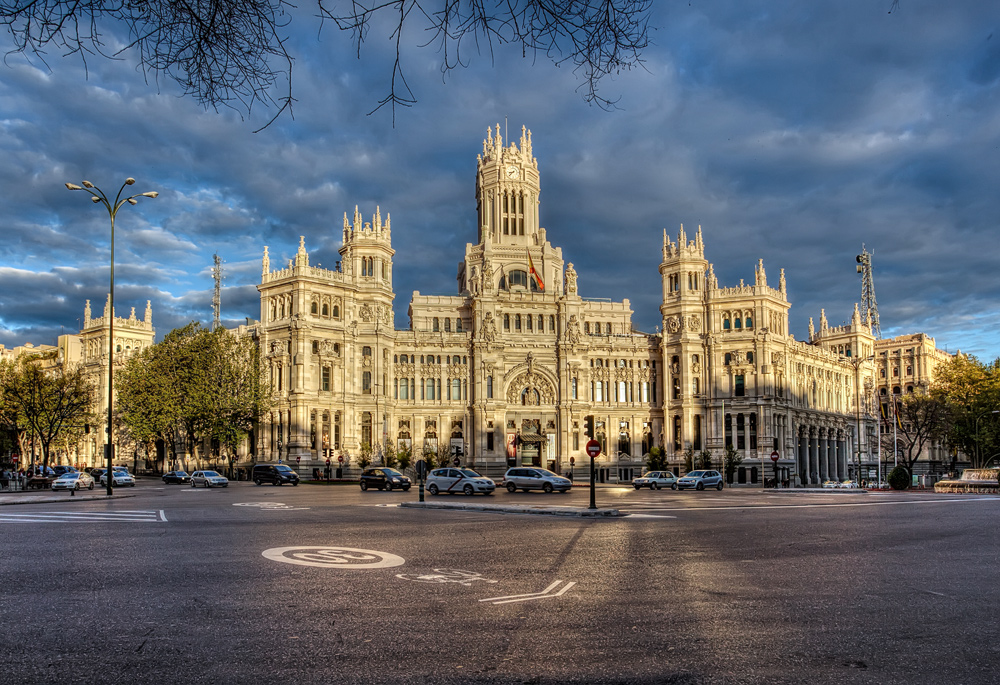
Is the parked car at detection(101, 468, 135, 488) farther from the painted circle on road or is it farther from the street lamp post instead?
the street lamp post

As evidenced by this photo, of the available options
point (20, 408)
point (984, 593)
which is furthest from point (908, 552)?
point (20, 408)

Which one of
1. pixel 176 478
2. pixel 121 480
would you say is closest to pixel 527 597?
pixel 121 480

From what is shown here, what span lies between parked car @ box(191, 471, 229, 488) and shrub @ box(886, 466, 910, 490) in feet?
151

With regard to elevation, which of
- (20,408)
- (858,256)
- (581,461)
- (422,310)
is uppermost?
(858,256)

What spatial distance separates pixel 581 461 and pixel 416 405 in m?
19.7

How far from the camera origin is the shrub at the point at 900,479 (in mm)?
56031

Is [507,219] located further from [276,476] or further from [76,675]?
[76,675]

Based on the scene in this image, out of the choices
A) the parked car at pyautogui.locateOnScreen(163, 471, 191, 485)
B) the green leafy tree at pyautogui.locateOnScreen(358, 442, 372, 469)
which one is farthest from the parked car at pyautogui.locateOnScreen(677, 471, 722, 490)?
the parked car at pyautogui.locateOnScreen(163, 471, 191, 485)

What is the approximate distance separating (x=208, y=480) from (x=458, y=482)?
76.4 ft

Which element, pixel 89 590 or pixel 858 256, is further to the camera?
pixel 858 256

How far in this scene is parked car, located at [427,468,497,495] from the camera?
45312 mm

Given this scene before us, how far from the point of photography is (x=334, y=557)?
14672 millimetres

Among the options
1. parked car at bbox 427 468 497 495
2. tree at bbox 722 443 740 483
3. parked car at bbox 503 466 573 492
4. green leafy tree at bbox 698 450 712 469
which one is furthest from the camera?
green leafy tree at bbox 698 450 712 469

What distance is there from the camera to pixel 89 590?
10945 mm
